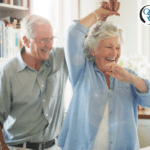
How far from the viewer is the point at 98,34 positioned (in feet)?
3.34

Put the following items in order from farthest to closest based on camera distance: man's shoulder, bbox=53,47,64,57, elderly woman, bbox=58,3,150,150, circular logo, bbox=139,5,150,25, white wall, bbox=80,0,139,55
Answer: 1. white wall, bbox=80,0,139,55
2. circular logo, bbox=139,5,150,25
3. man's shoulder, bbox=53,47,64,57
4. elderly woman, bbox=58,3,150,150

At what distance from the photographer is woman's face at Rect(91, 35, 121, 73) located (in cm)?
98

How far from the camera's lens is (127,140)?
0.94 m

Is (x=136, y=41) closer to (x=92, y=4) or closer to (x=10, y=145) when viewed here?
(x=92, y=4)

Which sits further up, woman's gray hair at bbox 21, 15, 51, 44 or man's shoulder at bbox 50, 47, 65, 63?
woman's gray hair at bbox 21, 15, 51, 44

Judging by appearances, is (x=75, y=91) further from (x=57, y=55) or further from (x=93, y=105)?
(x=57, y=55)

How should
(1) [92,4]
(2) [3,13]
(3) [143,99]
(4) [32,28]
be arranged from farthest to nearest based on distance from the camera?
(1) [92,4] < (2) [3,13] < (4) [32,28] < (3) [143,99]

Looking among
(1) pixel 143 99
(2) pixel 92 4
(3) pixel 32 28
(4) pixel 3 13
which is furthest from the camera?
(2) pixel 92 4

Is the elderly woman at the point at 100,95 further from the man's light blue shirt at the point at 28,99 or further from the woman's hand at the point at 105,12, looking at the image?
the man's light blue shirt at the point at 28,99

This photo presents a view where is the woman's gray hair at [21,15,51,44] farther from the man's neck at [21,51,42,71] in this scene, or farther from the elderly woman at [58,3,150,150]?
the elderly woman at [58,3,150,150]

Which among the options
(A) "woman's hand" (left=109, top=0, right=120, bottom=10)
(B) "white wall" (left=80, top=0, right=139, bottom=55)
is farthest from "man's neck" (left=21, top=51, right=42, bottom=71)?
(B) "white wall" (left=80, top=0, right=139, bottom=55)

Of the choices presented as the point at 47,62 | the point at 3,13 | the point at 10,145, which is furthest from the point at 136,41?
the point at 10,145

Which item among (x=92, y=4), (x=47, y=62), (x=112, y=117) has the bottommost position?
(x=112, y=117)

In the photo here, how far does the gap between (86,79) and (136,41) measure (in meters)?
1.43
